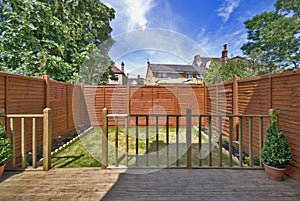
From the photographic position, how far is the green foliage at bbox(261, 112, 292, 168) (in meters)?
2.10

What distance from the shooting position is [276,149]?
83.8 inches

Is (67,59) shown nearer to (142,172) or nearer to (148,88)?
(148,88)

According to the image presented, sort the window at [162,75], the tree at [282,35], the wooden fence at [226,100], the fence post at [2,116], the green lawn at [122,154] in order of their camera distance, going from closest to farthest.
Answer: the wooden fence at [226,100], the fence post at [2,116], the green lawn at [122,154], the tree at [282,35], the window at [162,75]

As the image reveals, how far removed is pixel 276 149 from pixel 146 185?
1.66 metres

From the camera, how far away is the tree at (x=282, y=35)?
31.7 feet

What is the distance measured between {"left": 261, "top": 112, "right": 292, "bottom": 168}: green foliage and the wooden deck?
0.25m

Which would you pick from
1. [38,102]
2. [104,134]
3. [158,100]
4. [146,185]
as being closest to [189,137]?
[146,185]

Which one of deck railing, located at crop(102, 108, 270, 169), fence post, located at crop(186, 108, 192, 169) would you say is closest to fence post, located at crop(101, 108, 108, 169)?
deck railing, located at crop(102, 108, 270, 169)

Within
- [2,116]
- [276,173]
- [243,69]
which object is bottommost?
[276,173]

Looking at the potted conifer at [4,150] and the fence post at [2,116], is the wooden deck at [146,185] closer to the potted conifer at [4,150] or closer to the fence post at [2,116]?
the potted conifer at [4,150]

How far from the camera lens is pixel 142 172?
7.88 feet

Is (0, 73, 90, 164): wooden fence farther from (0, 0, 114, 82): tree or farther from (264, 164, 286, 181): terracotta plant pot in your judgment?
(264, 164, 286, 181): terracotta plant pot

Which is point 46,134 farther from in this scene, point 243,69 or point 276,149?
point 243,69

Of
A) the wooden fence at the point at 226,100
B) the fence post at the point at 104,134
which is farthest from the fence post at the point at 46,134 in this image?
the wooden fence at the point at 226,100
